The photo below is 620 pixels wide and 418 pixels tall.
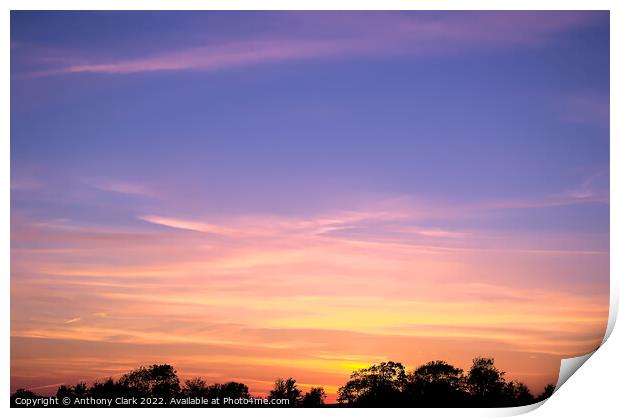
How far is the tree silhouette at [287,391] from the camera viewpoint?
974 cm

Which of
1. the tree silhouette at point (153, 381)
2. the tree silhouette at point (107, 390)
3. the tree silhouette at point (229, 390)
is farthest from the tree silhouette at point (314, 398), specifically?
the tree silhouette at point (107, 390)

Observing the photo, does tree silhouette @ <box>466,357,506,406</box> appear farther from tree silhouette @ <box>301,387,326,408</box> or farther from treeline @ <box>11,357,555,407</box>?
tree silhouette @ <box>301,387,326,408</box>

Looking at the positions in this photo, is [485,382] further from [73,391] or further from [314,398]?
[73,391]

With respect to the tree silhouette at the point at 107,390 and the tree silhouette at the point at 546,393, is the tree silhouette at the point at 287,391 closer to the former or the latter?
the tree silhouette at the point at 107,390

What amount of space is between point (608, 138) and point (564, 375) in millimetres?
2131

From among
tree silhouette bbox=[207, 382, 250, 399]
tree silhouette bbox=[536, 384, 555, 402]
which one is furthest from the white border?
tree silhouette bbox=[207, 382, 250, 399]

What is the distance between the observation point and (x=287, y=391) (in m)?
9.81

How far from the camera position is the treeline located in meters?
9.63

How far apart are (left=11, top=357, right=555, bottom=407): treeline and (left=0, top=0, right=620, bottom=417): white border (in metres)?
0.13

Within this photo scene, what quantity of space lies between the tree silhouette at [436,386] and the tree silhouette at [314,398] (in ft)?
2.49
